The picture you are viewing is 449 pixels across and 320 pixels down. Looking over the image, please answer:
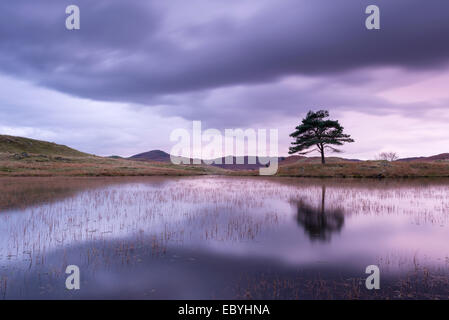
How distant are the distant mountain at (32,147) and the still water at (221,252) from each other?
13258cm

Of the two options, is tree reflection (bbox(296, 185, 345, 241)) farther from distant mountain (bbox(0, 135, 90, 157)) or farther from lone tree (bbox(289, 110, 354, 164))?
distant mountain (bbox(0, 135, 90, 157))

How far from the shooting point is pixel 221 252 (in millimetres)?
9812

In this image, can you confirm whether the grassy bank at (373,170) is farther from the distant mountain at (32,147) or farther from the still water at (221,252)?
the distant mountain at (32,147)

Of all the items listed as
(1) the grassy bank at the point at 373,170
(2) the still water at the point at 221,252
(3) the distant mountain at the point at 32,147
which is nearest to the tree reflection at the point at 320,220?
(2) the still water at the point at 221,252

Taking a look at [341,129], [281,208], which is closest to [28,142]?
[341,129]

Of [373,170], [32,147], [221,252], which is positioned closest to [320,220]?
[221,252]

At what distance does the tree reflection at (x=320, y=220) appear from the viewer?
12470 millimetres

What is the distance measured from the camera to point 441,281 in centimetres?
716

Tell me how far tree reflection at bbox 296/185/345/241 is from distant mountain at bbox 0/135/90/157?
136 meters

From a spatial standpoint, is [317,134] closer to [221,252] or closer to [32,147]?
[221,252]

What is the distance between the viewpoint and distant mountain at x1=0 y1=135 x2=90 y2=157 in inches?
4951

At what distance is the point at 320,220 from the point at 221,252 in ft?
26.4

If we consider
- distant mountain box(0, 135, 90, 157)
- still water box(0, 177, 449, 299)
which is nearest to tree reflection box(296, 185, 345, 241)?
still water box(0, 177, 449, 299)

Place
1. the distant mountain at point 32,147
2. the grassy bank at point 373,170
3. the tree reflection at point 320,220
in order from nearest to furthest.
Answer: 1. the tree reflection at point 320,220
2. the grassy bank at point 373,170
3. the distant mountain at point 32,147
